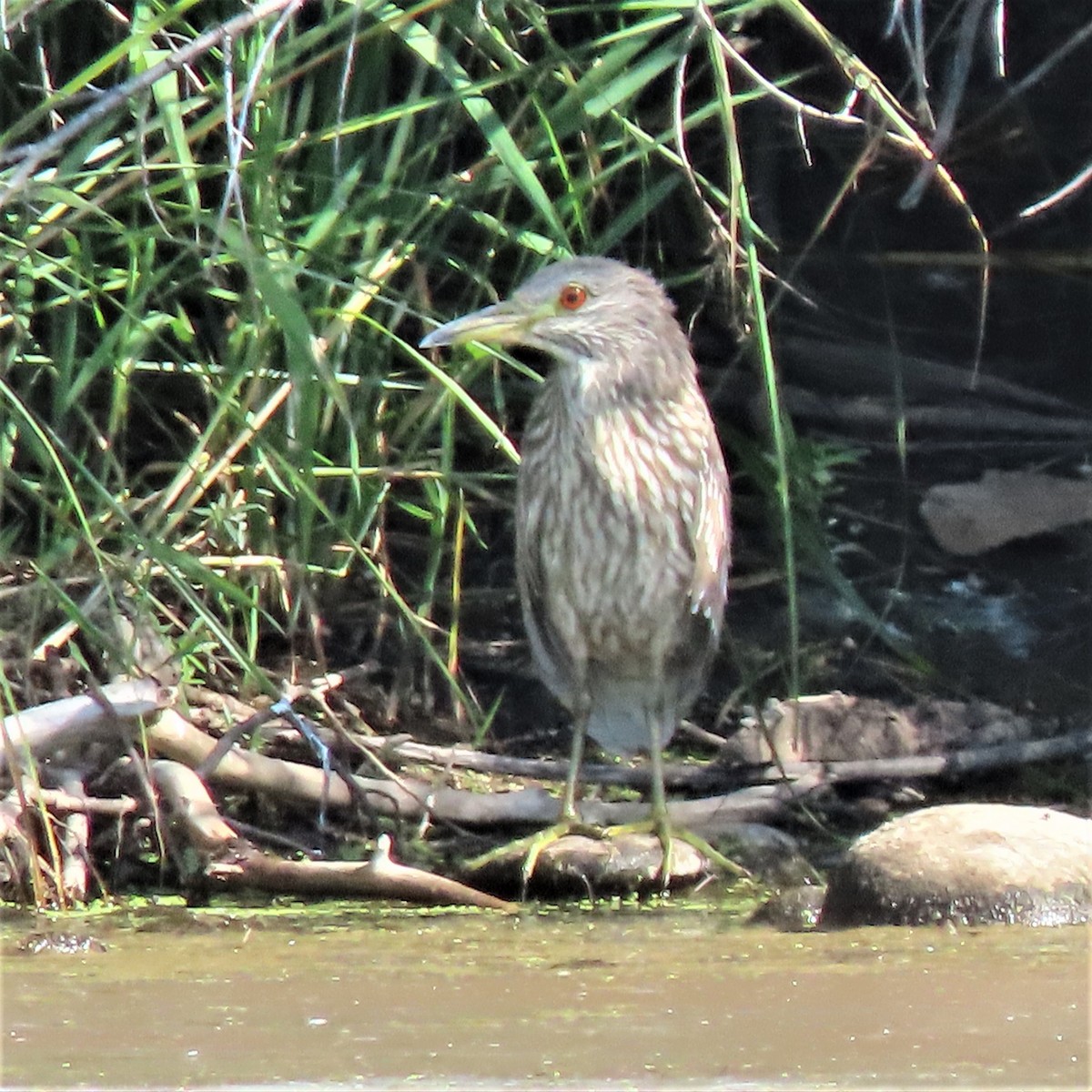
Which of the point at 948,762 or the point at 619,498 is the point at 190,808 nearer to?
the point at 619,498

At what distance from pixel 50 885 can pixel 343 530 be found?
81 cm

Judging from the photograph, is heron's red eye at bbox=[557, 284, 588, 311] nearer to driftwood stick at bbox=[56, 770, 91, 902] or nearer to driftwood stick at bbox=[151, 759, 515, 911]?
driftwood stick at bbox=[151, 759, 515, 911]

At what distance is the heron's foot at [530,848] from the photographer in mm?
4059

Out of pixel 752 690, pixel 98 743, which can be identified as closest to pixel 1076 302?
pixel 752 690

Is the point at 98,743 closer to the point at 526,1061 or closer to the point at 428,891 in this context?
the point at 428,891

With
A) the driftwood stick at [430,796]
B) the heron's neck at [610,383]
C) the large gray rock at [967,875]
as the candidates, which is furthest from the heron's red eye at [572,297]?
the large gray rock at [967,875]

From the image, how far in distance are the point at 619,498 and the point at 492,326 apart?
17.3 inches

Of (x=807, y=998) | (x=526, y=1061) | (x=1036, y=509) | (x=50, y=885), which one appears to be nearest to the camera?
(x=526, y=1061)

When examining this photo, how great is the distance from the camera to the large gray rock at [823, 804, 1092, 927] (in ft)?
12.0

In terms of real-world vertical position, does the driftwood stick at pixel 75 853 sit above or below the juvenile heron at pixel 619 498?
below

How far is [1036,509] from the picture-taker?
562 cm

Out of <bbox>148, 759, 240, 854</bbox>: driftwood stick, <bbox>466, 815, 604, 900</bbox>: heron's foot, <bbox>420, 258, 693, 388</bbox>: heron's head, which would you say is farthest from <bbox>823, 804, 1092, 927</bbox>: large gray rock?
<bbox>420, 258, 693, 388</bbox>: heron's head

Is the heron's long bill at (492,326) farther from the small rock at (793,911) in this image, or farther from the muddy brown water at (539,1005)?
the small rock at (793,911)

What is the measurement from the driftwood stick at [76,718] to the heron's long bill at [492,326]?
0.89m
